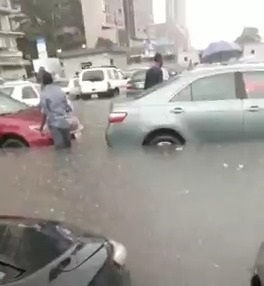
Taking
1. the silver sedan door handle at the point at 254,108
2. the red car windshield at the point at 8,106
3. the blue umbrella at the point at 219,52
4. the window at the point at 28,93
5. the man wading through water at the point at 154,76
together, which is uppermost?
the man wading through water at the point at 154,76

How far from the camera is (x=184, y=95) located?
10.9 m

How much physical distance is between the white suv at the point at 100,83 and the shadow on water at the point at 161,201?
81.7ft

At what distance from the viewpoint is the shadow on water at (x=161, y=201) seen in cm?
572

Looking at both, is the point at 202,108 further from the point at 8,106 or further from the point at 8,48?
the point at 8,48

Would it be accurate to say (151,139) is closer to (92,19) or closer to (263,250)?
(263,250)

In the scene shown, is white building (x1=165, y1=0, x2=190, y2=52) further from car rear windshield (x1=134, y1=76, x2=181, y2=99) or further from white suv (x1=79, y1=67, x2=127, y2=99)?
car rear windshield (x1=134, y1=76, x2=181, y2=99)

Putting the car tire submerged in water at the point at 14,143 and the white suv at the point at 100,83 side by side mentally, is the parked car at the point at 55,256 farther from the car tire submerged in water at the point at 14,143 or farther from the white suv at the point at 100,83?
the white suv at the point at 100,83

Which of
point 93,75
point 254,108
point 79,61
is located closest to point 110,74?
point 93,75

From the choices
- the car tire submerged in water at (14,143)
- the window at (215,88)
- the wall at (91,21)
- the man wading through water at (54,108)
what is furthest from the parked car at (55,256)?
the wall at (91,21)

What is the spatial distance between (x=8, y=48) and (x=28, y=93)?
140ft

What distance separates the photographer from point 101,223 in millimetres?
7223

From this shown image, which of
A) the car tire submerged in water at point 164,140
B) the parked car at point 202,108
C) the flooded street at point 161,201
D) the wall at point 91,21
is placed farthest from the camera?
the wall at point 91,21

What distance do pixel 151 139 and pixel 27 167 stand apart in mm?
2375

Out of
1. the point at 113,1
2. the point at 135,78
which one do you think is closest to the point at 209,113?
the point at 135,78
